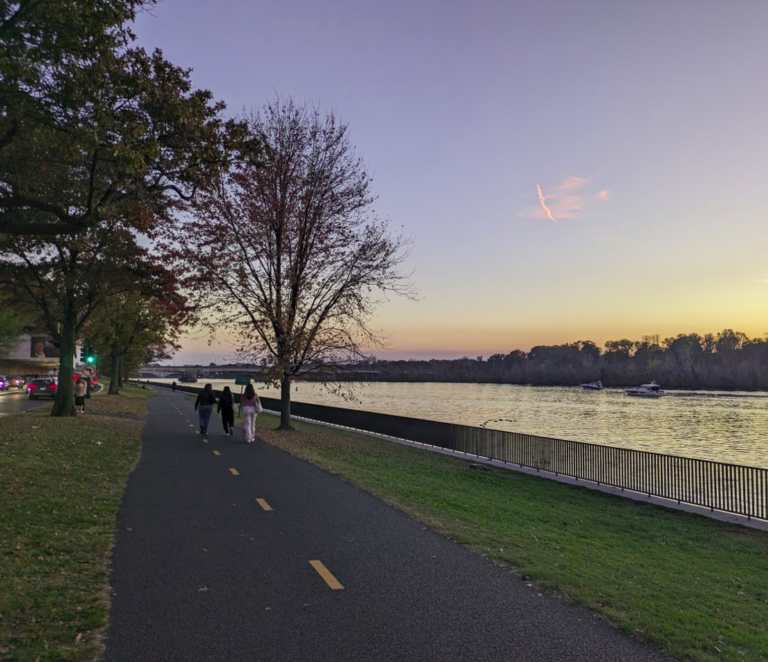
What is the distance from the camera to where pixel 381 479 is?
1357 centimetres

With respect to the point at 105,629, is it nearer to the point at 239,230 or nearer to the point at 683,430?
the point at 239,230

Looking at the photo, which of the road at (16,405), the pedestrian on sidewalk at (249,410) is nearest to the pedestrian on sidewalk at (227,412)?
the pedestrian on sidewalk at (249,410)

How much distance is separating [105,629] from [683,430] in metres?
48.9

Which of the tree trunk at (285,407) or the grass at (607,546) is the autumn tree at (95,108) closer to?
the grass at (607,546)

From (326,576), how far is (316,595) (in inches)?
22.8

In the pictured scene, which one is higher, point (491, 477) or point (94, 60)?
point (94, 60)

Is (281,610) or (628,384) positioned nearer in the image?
(281,610)

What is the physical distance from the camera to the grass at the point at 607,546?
564cm

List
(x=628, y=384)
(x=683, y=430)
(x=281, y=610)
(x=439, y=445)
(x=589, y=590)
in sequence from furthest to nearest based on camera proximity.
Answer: (x=628, y=384) < (x=683, y=430) < (x=439, y=445) < (x=589, y=590) < (x=281, y=610)

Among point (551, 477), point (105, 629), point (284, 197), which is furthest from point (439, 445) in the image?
point (105, 629)

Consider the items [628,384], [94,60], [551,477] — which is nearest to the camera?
[94,60]

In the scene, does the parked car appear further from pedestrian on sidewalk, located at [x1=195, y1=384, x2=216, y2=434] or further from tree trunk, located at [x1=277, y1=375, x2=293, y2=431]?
pedestrian on sidewalk, located at [x1=195, y1=384, x2=216, y2=434]

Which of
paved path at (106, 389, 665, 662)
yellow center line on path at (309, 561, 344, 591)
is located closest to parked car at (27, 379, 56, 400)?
paved path at (106, 389, 665, 662)

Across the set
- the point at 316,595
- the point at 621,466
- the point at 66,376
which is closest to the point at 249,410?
the point at 66,376
